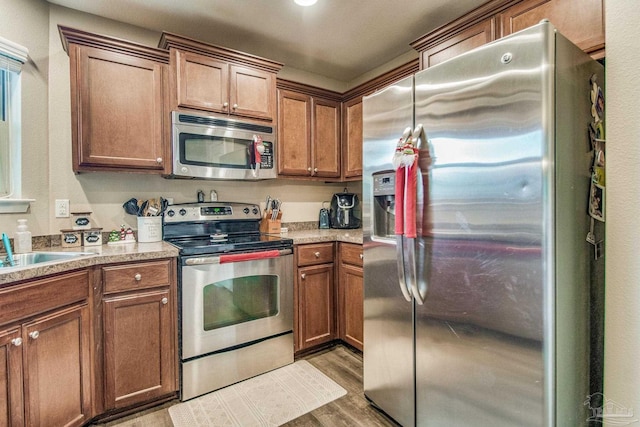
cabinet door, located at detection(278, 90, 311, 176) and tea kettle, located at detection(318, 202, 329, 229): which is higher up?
cabinet door, located at detection(278, 90, 311, 176)

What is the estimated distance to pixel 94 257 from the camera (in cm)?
172

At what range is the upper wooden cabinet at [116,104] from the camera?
1979mm

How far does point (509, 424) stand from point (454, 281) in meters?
0.56

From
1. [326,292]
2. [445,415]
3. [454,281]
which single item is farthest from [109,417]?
[454,281]

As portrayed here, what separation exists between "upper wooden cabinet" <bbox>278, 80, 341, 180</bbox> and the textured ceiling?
0.37m

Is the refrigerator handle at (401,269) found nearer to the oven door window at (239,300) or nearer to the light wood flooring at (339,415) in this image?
the light wood flooring at (339,415)

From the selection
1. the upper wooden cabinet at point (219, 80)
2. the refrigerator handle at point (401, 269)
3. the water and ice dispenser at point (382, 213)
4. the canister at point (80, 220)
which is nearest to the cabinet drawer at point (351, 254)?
the water and ice dispenser at point (382, 213)

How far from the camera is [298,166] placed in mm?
2887

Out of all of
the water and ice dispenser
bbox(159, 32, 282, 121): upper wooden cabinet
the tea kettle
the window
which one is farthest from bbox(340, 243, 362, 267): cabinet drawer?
the window

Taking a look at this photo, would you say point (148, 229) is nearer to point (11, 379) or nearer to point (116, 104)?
point (116, 104)

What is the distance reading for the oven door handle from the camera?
197 cm

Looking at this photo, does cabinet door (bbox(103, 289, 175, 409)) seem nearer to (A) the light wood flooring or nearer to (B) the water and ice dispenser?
(A) the light wood flooring

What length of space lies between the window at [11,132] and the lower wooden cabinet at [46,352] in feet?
2.66

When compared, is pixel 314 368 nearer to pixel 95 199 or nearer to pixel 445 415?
pixel 445 415
